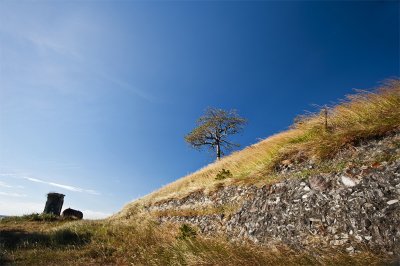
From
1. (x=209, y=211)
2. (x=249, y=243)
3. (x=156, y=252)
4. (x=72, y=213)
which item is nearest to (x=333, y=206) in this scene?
(x=249, y=243)

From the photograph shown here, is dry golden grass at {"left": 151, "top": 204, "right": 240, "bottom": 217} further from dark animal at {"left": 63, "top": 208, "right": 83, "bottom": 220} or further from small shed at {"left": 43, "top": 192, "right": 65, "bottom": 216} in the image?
small shed at {"left": 43, "top": 192, "right": 65, "bottom": 216}

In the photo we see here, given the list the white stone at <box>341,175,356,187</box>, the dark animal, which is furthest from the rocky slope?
the dark animal

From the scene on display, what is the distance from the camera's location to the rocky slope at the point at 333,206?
650 centimetres

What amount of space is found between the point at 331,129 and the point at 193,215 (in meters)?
7.03

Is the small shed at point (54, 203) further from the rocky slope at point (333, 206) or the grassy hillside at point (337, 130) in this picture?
the rocky slope at point (333, 206)

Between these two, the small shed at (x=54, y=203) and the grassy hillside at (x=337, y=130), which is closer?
the grassy hillside at (x=337, y=130)

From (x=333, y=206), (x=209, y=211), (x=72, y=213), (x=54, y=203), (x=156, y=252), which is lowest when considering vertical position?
(x=156, y=252)

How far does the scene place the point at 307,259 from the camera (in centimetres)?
595

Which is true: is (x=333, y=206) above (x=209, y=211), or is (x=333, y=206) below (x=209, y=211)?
below

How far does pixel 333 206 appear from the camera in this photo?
7.47 metres

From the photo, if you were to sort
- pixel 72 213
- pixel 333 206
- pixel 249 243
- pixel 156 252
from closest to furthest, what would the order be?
pixel 333 206, pixel 249 243, pixel 156 252, pixel 72 213

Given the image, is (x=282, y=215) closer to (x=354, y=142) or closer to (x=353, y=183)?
(x=353, y=183)

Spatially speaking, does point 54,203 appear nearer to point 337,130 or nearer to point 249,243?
point 249,243

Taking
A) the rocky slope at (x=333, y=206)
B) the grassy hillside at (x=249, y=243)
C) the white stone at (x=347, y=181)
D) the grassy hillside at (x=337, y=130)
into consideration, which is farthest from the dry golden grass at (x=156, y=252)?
the grassy hillside at (x=337, y=130)
